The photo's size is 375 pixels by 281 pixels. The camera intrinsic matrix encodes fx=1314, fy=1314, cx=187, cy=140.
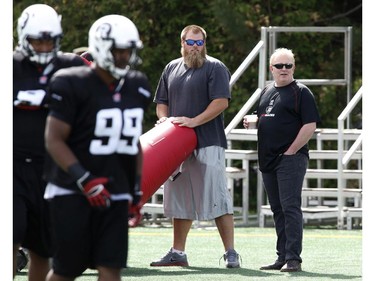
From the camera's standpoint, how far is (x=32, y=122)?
7.90 m

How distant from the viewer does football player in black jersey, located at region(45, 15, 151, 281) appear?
23.0 feet

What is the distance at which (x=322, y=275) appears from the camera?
1067 centimetres

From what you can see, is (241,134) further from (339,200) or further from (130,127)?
(130,127)

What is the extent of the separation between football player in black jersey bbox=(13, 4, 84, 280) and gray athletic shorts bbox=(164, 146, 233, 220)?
12.0 feet

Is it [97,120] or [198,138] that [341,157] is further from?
[97,120]

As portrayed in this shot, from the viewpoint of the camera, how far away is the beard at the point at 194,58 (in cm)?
1140

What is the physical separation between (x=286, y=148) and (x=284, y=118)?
0.26 metres

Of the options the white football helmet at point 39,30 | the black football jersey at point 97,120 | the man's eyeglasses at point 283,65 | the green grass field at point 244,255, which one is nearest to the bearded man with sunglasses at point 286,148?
the man's eyeglasses at point 283,65

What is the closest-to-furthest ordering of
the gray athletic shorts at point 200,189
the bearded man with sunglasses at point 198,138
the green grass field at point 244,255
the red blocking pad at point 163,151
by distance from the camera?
1. the green grass field at point 244,255
2. the red blocking pad at point 163,151
3. the bearded man with sunglasses at point 198,138
4. the gray athletic shorts at point 200,189

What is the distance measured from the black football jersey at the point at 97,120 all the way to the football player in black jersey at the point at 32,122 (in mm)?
743

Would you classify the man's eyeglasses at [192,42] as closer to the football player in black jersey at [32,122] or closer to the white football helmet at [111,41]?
the football player in black jersey at [32,122]

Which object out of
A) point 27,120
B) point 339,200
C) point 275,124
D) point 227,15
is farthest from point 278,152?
point 227,15

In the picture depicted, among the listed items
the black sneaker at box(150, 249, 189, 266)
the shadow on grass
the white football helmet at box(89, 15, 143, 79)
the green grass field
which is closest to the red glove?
the white football helmet at box(89, 15, 143, 79)
